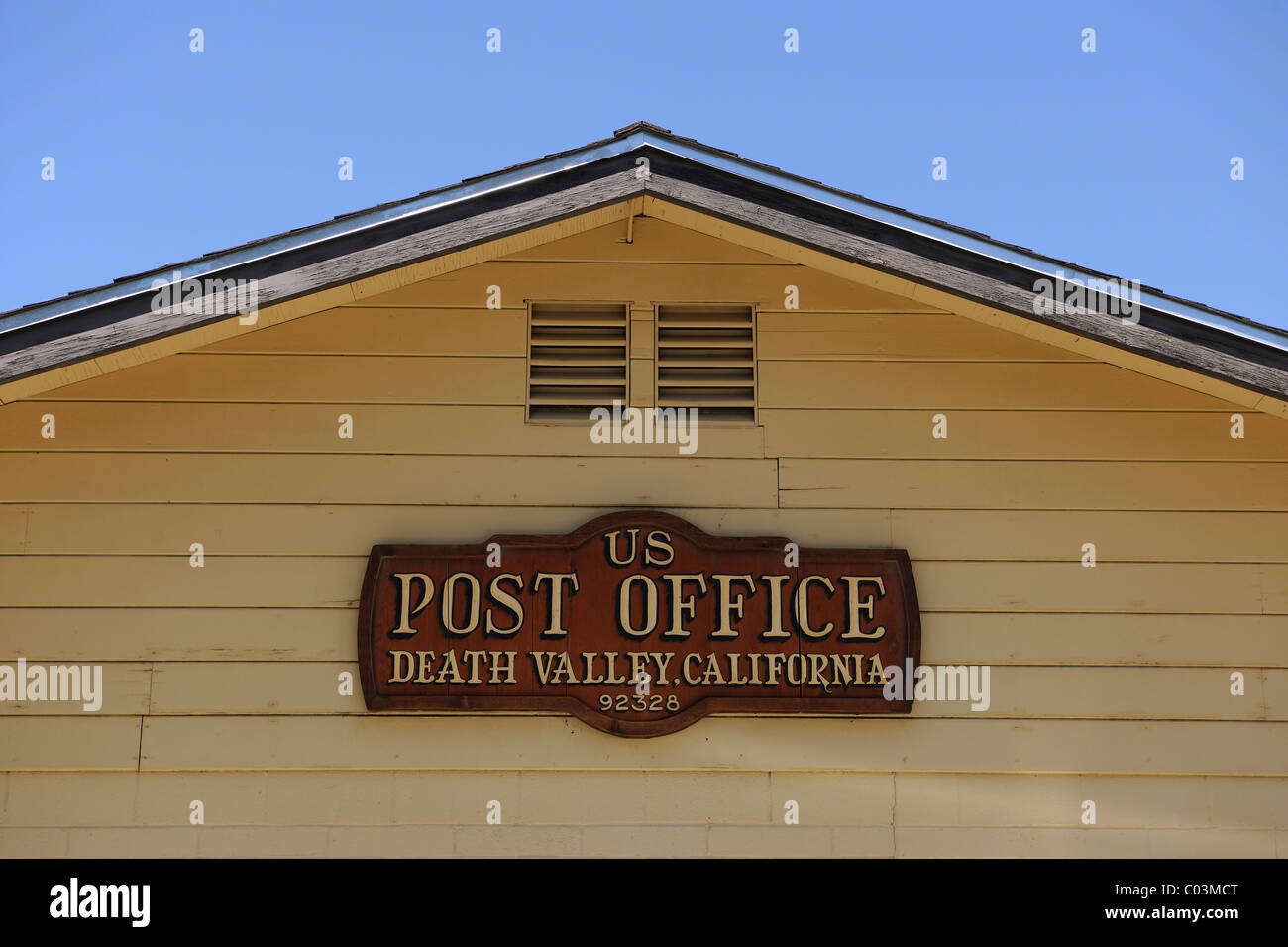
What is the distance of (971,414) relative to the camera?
5566 millimetres

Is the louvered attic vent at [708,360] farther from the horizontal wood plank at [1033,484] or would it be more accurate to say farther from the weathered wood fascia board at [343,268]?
the weathered wood fascia board at [343,268]

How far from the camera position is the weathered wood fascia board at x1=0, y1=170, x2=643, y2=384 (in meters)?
4.80

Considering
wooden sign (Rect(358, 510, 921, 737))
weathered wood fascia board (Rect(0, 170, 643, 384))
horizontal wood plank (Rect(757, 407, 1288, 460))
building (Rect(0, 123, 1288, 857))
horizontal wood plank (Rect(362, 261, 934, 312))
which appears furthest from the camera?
horizontal wood plank (Rect(362, 261, 934, 312))

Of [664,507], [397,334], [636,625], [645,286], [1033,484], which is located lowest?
[636,625]

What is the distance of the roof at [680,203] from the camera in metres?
4.88

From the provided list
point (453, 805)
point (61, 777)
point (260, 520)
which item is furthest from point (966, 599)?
point (61, 777)

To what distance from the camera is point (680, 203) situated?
514 centimetres

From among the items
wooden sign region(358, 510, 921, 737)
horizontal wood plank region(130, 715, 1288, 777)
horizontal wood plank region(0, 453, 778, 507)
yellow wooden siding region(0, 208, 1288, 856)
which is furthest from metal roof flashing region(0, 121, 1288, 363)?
horizontal wood plank region(130, 715, 1288, 777)

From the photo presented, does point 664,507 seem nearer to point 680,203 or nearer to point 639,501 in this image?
point 639,501

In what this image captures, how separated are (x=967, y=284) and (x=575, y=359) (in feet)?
5.82

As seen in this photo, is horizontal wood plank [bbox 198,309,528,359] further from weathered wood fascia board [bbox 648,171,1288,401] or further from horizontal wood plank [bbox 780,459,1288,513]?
horizontal wood plank [bbox 780,459,1288,513]

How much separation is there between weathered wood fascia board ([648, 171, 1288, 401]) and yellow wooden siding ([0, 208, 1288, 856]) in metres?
0.30

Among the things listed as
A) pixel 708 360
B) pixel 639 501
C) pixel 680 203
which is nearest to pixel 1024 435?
pixel 708 360
